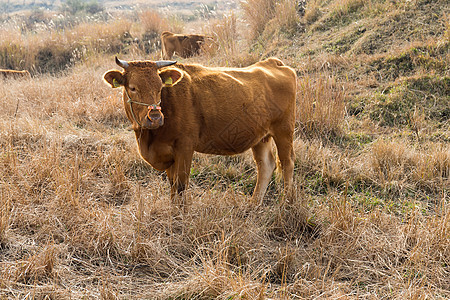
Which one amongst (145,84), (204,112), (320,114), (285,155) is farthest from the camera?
(320,114)

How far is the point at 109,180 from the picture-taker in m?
4.88

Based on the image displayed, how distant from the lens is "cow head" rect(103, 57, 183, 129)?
3.53 m

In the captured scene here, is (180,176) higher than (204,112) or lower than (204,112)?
lower

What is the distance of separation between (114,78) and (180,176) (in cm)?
114

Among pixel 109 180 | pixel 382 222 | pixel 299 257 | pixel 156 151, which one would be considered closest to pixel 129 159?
pixel 109 180

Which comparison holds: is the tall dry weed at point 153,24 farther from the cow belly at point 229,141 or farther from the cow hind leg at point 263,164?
the cow belly at point 229,141

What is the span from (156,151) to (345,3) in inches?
325

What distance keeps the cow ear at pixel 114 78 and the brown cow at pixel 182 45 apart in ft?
25.7

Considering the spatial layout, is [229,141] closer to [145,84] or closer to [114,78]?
[145,84]

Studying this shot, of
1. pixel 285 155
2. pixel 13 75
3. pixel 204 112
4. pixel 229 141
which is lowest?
pixel 13 75

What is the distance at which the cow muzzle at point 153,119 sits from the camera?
11.4ft

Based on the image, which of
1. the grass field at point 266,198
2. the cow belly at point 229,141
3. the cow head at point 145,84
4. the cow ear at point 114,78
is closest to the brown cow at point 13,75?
the grass field at point 266,198

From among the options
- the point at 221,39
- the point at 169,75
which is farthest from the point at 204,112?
the point at 221,39

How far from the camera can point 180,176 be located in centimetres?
401
